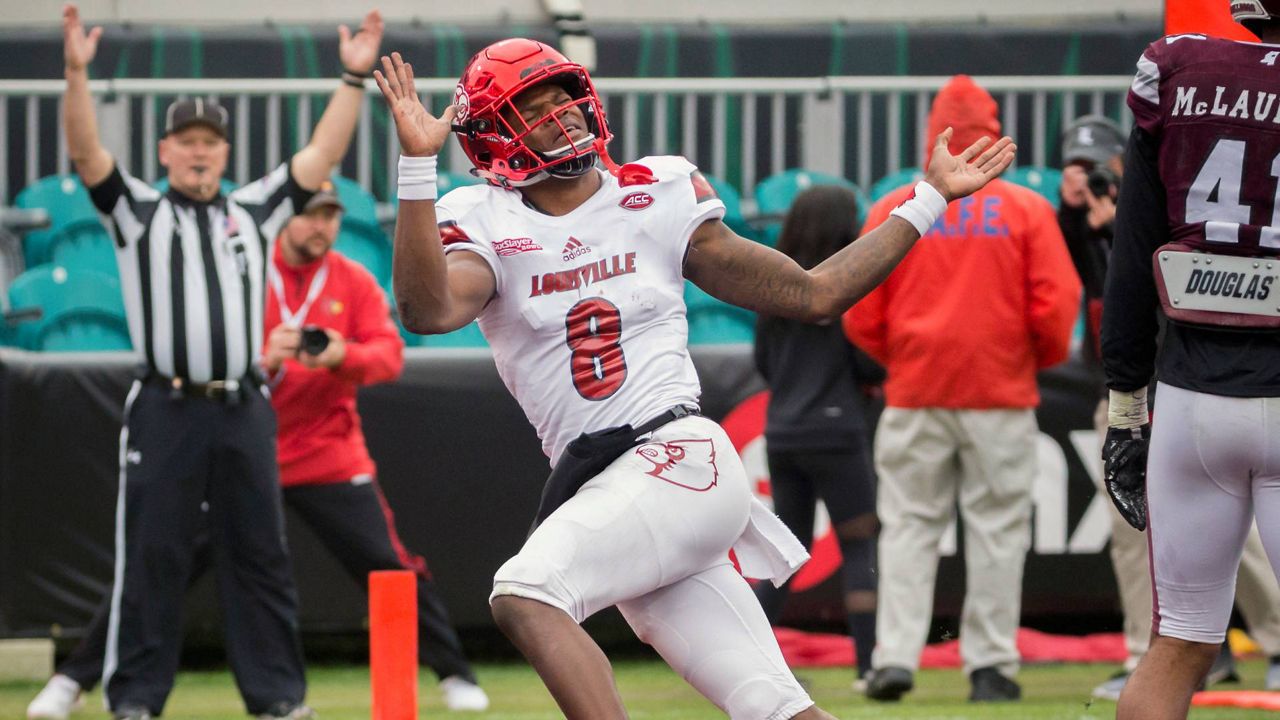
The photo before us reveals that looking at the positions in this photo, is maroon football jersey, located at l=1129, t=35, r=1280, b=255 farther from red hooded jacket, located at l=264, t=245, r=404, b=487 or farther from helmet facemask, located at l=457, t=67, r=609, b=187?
red hooded jacket, located at l=264, t=245, r=404, b=487

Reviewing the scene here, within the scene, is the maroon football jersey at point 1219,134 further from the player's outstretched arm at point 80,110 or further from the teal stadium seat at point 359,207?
the teal stadium seat at point 359,207

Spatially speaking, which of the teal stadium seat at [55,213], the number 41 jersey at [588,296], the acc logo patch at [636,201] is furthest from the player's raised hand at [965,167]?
the teal stadium seat at [55,213]

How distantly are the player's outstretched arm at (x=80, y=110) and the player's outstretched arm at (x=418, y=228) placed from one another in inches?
117

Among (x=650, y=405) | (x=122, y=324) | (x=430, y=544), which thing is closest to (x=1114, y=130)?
(x=430, y=544)

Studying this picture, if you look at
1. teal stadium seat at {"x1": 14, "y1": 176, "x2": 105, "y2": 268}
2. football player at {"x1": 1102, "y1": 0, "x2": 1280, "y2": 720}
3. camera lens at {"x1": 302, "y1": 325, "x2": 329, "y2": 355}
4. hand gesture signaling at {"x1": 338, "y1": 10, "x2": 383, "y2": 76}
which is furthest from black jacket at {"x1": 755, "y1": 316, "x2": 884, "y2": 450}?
teal stadium seat at {"x1": 14, "y1": 176, "x2": 105, "y2": 268}

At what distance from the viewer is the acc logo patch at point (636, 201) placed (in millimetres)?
3840

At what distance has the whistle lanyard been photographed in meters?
7.24

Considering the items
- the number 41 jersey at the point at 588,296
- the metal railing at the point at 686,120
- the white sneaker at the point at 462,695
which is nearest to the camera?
the number 41 jersey at the point at 588,296

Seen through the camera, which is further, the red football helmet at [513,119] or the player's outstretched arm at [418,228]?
the red football helmet at [513,119]

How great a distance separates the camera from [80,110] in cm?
625

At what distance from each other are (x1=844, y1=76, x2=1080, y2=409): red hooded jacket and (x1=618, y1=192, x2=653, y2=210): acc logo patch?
2.97 m

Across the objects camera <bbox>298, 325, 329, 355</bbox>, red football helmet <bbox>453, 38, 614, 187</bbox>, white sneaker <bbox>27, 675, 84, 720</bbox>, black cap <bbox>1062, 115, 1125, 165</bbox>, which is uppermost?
red football helmet <bbox>453, 38, 614, 187</bbox>

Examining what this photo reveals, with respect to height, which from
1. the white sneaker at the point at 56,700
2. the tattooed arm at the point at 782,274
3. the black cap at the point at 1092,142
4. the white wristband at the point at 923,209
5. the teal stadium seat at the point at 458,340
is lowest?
the white sneaker at the point at 56,700

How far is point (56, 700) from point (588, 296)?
145 inches
